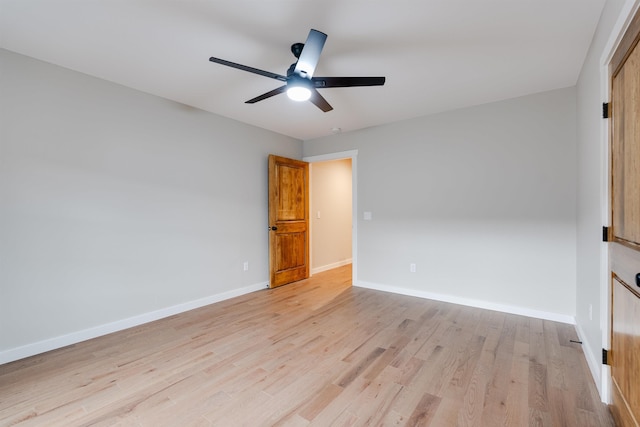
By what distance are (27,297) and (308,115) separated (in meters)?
3.33

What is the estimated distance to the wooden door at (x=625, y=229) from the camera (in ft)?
4.18

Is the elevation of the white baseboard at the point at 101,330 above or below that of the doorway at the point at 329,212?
below

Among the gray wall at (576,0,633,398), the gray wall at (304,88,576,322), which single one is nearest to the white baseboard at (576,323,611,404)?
the gray wall at (576,0,633,398)

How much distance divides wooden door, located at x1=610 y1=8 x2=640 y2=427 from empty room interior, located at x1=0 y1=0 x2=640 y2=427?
31 millimetres

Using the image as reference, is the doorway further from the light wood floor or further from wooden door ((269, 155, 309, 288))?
the light wood floor

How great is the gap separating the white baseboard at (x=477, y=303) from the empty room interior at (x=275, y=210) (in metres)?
0.02

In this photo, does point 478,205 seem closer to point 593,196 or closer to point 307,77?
point 593,196

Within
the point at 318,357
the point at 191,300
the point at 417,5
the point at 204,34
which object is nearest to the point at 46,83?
the point at 204,34

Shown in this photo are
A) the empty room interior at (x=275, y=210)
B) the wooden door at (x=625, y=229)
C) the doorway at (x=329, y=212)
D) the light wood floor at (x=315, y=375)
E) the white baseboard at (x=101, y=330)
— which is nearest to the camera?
the wooden door at (x=625, y=229)

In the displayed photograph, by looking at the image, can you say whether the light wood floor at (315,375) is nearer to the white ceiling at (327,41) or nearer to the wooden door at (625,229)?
the wooden door at (625,229)

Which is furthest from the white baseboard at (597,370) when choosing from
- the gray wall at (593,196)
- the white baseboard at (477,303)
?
the white baseboard at (477,303)

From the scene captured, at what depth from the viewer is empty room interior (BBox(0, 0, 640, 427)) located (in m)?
1.75

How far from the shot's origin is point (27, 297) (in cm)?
229

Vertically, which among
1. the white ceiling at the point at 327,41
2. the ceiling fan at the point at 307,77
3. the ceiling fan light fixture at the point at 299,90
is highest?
the white ceiling at the point at 327,41
